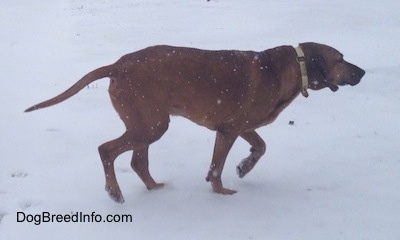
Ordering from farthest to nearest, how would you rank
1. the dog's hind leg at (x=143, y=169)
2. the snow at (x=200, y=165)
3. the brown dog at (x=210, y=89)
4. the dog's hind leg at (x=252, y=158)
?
the dog's hind leg at (x=252, y=158) → the dog's hind leg at (x=143, y=169) → the brown dog at (x=210, y=89) → the snow at (x=200, y=165)

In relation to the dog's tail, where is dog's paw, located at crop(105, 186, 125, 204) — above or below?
below

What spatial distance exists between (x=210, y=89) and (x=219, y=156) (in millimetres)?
602

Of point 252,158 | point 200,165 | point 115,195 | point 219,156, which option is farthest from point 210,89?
point 115,195

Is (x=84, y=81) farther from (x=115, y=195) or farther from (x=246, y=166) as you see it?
(x=246, y=166)

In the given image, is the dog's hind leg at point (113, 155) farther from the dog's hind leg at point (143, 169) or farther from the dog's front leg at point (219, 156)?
the dog's front leg at point (219, 156)

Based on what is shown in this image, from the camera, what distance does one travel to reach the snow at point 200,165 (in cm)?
393

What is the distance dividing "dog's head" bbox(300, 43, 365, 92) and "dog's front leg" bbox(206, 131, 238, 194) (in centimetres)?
88

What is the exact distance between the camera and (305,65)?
4520 millimetres

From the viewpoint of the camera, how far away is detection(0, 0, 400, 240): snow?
3.93m

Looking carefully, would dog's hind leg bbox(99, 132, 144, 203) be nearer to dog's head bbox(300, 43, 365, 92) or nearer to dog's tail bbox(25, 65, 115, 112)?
dog's tail bbox(25, 65, 115, 112)

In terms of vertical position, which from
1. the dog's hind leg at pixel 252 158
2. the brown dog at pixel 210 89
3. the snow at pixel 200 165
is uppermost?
the brown dog at pixel 210 89

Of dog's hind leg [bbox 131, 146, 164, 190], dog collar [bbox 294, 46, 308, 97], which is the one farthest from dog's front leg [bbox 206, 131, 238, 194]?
dog collar [bbox 294, 46, 308, 97]

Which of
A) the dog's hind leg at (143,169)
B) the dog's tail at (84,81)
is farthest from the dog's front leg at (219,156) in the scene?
the dog's tail at (84,81)

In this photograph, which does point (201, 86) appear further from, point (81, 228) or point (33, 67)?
point (33, 67)
